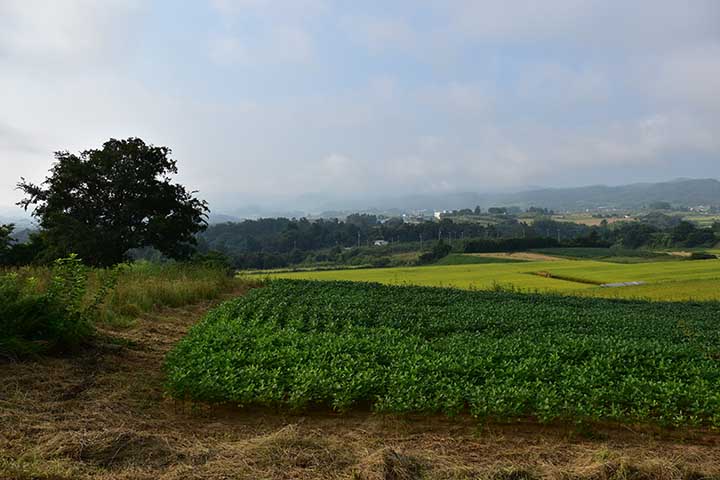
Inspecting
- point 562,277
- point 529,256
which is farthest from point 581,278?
point 529,256

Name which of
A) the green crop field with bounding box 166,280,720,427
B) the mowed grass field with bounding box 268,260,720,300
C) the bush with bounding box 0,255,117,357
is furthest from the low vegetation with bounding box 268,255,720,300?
the bush with bounding box 0,255,117,357

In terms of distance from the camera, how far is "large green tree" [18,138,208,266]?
877 inches

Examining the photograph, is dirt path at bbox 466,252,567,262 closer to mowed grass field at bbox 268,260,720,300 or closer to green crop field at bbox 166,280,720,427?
mowed grass field at bbox 268,260,720,300

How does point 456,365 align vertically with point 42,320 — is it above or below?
below

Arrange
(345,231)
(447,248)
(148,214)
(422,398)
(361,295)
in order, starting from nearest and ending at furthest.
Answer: (422,398)
(361,295)
(148,214)
(447,248)
(345,231)

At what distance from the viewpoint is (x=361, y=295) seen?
50.2 ft

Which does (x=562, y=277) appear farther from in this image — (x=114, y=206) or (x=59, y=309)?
(x=59, y=309)

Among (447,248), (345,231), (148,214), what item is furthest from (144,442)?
(345,231)

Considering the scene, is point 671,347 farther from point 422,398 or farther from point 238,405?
point 238,405

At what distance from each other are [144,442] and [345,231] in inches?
3521

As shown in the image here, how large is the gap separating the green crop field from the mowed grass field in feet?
48.2

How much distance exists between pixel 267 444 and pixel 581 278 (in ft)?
113

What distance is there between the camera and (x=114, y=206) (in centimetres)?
2377

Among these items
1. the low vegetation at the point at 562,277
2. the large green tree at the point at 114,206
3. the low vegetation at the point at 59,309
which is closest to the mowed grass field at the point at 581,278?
the low vegetation at the point at 562,277
